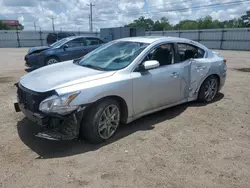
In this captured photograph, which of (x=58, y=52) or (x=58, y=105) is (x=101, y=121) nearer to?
(x=58, y=105)

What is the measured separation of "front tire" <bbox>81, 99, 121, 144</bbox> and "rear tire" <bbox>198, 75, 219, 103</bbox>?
244cm

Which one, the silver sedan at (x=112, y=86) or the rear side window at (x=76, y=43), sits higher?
the rear side window at (x=76, y=43)

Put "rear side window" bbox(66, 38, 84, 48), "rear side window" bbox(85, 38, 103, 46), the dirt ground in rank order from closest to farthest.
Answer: the dirt ground, "rear side window" bbox(66, 38, 84, 48), "rear side window" bbox(85, 38, 103, 46)

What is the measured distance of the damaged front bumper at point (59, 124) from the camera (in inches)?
121

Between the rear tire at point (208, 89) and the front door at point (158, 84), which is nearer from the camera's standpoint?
the front door at point (158, 84)

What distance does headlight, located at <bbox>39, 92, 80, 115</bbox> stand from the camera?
9.96 ft

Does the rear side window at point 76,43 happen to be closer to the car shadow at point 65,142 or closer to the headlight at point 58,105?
the car shadow at point 65,142

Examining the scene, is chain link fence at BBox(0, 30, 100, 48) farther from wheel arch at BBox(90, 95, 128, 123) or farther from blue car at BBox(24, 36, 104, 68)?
wheel arch at BBox(90, 95, 128, 123)

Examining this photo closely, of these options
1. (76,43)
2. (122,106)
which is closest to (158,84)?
(122,106)

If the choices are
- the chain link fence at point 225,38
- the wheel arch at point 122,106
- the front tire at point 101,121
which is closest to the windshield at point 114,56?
the wheel arch at point 122,106

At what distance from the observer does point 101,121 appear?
3.45m

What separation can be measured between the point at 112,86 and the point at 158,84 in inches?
40.1

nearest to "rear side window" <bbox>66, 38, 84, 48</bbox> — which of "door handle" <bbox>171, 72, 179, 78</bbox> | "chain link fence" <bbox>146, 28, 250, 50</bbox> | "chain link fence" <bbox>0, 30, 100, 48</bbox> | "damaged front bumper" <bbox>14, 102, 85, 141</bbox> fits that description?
"door handle" <bbox>171, 72, 179, 78</bbox>

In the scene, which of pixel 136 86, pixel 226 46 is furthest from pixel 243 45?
pixel 136 86
